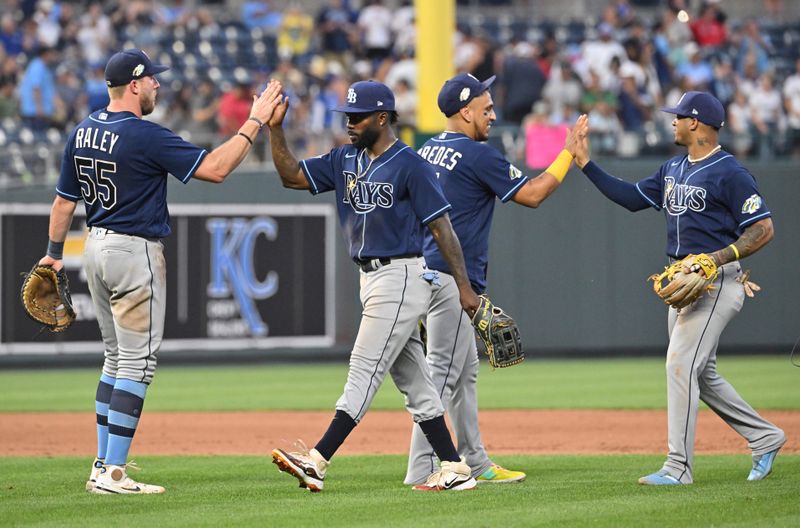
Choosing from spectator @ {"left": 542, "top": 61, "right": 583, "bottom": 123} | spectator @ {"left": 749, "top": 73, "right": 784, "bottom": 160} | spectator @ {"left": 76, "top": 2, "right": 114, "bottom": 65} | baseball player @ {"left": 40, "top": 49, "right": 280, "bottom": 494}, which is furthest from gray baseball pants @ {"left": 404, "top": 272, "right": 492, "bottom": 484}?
spectator @ {"left": 76, "top": 2, "right": 114, "bottom": 65}

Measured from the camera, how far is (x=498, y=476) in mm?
7027

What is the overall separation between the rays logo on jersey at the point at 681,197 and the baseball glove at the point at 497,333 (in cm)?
111

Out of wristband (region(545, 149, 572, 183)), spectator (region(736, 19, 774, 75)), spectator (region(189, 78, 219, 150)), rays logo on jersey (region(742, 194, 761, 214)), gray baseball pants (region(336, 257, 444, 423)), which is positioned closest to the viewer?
gray baseball pants (region(336, 257, 444, 423))

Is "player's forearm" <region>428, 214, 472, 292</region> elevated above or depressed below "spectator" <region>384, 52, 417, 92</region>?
below

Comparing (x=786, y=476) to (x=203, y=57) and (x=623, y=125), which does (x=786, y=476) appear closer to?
(x=623, y=125)

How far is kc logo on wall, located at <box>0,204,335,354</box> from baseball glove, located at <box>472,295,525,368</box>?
8.64 m

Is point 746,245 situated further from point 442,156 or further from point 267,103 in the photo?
point 267,103

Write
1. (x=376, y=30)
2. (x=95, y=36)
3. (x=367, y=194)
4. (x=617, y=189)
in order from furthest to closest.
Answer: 1. (x=376, y=30)
2. (x=95, y=36)
3. (x=617, y=189)
4. (x=367, y=194)

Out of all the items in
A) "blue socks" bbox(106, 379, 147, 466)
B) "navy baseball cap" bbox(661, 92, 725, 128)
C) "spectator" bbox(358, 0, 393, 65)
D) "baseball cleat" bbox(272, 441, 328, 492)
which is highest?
"spectator" bbox(358, 0, 393, 65)

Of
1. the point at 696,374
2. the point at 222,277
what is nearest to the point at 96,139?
the point at 696,374

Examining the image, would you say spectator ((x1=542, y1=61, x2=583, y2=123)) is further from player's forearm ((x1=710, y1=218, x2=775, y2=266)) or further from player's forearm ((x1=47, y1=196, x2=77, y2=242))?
player's forearm ((x1=47, y1=196, x2=77, y2=242))

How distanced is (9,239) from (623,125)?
8204 millimetres

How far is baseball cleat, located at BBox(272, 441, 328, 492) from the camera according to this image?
20.5 ft

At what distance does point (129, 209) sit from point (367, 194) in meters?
Result: 1.20
